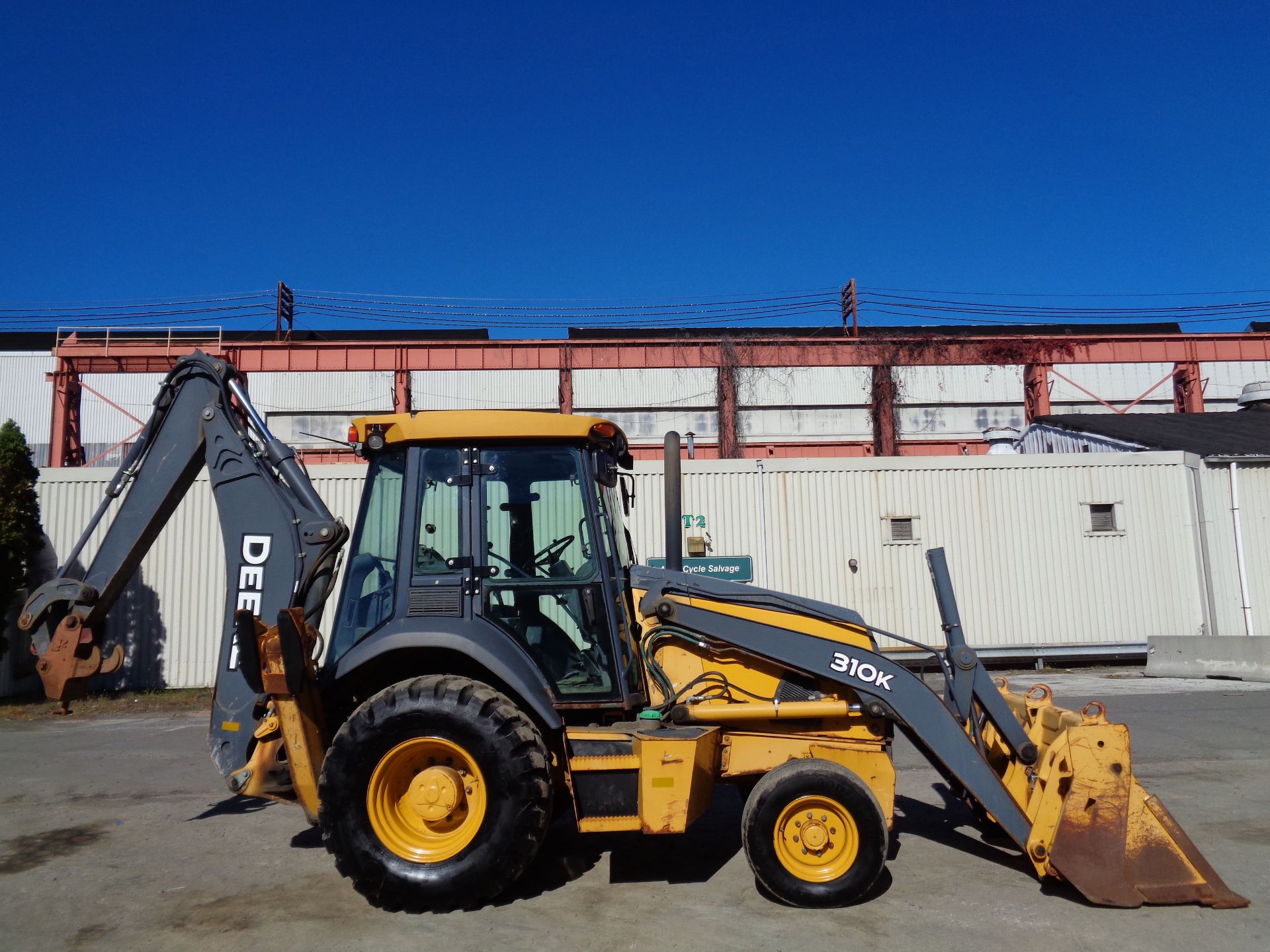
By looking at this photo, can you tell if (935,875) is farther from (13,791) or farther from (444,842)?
(13,791)

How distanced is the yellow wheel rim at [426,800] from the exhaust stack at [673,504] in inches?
63.5

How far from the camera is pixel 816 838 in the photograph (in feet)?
14.6

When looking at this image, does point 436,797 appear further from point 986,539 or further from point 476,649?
point 986,539

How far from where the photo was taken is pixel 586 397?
2683 centimetres

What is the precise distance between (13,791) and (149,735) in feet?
9.01

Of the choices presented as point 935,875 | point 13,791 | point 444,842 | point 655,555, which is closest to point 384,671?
point 444,842

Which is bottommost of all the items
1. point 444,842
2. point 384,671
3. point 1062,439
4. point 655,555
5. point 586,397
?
point 444,842

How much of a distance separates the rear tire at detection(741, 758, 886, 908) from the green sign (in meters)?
9.34

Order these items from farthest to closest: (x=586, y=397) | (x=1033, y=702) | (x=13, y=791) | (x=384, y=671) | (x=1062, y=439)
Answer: (x=586, y=397), (x=1062, y=439), (x=13, y=791), (x=1033, y=702), (x=384, y=671)

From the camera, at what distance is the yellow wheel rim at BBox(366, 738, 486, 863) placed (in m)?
4.45

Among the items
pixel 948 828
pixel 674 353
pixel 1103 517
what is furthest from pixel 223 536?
pixel 674 353

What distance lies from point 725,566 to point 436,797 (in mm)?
10064

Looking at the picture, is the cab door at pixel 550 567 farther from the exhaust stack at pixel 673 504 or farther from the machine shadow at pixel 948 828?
the machine shadow at pixel 948 828

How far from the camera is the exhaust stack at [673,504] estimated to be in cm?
514
